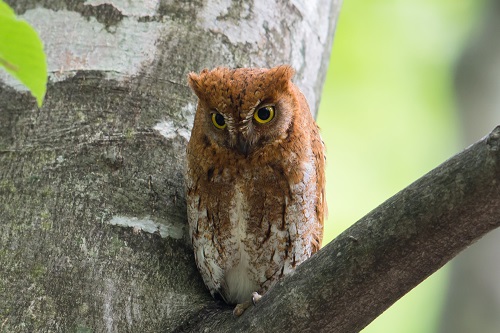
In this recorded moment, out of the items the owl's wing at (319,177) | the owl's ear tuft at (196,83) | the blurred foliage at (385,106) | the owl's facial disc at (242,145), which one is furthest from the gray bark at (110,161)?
the blurred foliage at (385,106)

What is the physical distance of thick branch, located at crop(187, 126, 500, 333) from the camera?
1771 millimetres

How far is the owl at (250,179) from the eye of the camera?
9.75ft

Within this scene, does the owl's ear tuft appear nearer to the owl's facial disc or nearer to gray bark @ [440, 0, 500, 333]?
the owl's facial disc

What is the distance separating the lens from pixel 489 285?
16.7ft

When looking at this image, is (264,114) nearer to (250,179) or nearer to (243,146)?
(243,146)

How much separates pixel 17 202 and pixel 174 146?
70 cm

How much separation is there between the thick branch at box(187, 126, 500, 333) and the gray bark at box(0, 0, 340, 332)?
1.48ft

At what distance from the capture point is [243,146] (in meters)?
3.03

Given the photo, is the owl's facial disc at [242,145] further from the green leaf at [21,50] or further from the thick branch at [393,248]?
the green leaf at [21,50]


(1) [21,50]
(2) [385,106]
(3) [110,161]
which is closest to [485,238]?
(3) [110,161]

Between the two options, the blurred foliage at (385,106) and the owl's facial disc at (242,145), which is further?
the blurred foliage at (385,106)

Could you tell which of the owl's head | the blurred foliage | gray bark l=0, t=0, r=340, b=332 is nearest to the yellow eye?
the owl's head

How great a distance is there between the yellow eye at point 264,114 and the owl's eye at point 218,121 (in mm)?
141

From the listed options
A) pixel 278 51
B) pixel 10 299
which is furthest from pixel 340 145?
pixel 10 299
